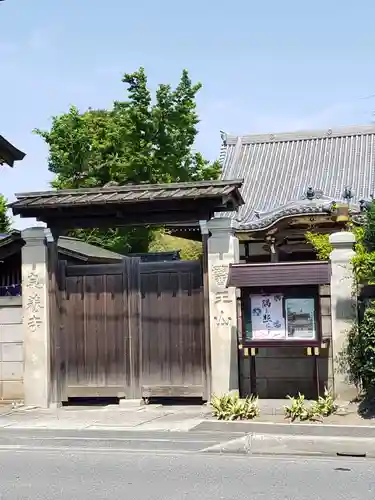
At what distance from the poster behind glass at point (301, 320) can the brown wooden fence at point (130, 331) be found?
1724 millimetres

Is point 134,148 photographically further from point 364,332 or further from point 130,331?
point 364,332

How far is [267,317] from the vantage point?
1155 cm

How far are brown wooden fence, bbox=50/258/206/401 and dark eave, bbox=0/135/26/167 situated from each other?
252 cm

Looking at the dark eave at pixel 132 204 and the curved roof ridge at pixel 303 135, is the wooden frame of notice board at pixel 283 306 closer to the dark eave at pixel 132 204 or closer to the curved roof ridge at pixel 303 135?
the dark eave at pixel 132 204

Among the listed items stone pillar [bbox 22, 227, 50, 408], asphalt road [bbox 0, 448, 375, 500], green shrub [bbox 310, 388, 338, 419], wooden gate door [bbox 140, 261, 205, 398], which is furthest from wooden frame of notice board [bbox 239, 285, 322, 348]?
stone pillar [bbox 22, 227, 50, 408]

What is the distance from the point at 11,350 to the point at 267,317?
4996 mm

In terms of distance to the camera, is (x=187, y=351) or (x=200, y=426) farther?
(x=187, y=351)

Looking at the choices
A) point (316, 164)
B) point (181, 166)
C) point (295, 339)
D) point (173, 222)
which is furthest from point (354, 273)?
point (181, 166)

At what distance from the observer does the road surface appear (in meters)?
6.75

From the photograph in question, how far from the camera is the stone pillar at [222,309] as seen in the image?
11992mm

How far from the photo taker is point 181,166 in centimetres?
2783

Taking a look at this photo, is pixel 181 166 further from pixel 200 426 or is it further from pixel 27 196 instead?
pixel 200 426

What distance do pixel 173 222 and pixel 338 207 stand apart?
2959 mm

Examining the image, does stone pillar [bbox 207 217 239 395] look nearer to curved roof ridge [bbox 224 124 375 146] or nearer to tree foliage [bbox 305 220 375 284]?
tree foliage [bbox 305 220 375 284]
